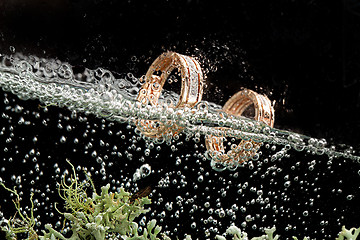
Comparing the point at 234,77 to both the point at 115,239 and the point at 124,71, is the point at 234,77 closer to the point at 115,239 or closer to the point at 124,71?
the point at 124,71

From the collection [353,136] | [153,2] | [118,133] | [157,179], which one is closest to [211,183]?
[157,179]

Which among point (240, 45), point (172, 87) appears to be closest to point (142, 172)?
point (172, 87)

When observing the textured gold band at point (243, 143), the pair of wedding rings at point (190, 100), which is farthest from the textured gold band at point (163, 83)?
the textured gold band at point (243, 143)

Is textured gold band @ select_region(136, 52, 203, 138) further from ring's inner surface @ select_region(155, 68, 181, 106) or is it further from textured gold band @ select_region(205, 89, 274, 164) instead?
textured gold band @ select_region(205, 89, 274, 164)

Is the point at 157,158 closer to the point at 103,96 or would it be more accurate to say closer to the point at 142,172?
the point at 142,172

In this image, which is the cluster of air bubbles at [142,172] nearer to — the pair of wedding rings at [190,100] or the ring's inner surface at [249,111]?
the pair of wedding rings at [190,100]
